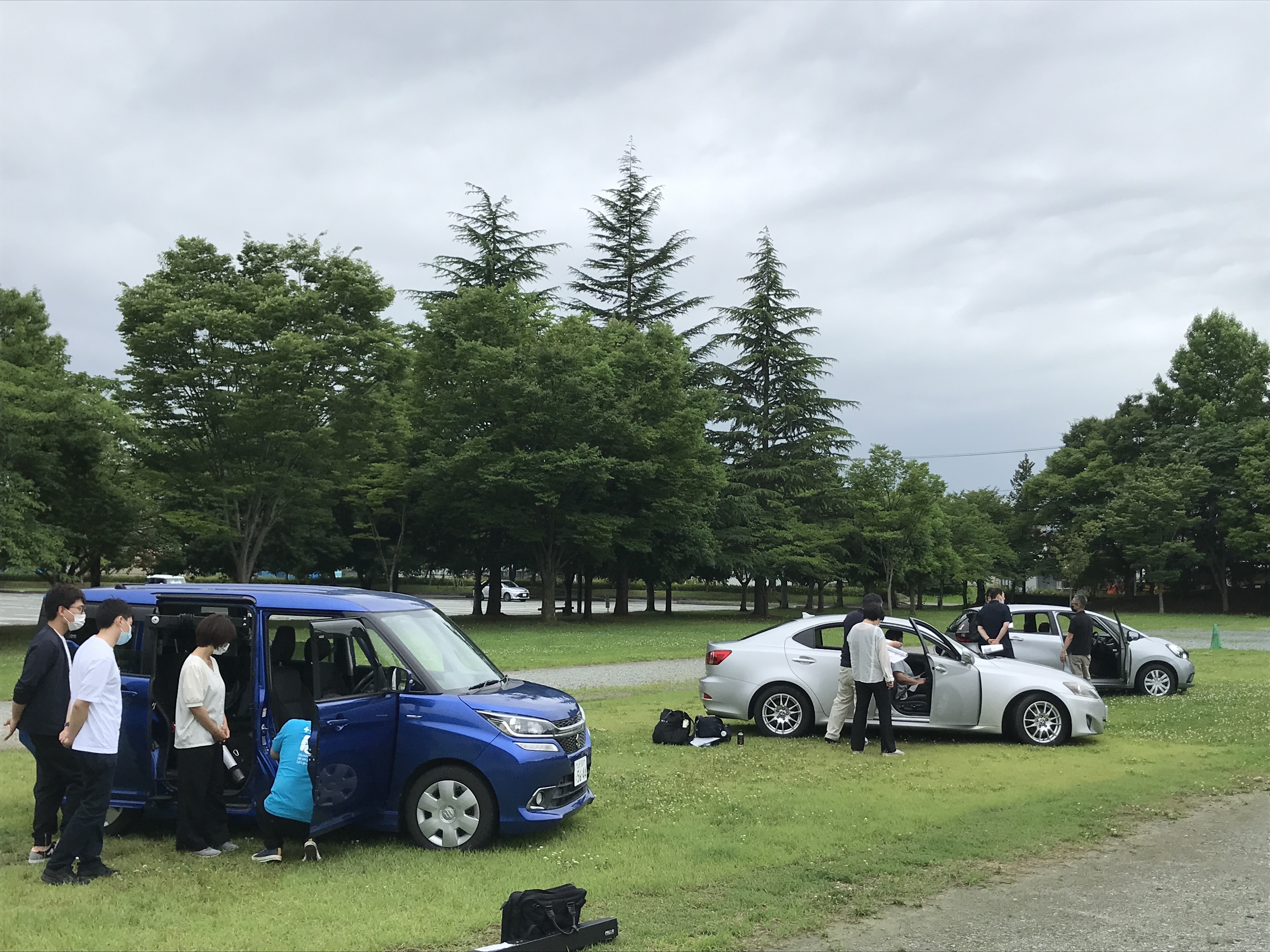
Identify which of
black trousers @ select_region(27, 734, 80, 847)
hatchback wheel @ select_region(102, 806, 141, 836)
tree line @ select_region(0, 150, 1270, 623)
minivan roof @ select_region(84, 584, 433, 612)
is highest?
tree line @ select_region(0, 150, 1270, 623)

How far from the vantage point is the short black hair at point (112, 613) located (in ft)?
22.2

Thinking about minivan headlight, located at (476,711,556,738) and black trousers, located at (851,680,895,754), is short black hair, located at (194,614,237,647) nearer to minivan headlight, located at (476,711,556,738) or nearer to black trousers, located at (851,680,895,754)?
minivan headlight, located at (476,711,556,738)

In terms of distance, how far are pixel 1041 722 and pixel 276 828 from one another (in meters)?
9.21

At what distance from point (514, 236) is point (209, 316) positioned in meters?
19.0

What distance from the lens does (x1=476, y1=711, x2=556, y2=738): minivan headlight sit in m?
7.51

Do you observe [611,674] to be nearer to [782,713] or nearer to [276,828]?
[782,713]

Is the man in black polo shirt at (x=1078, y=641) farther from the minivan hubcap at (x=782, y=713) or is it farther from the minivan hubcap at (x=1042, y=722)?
the minivan hubcap at (x=782, y=713)

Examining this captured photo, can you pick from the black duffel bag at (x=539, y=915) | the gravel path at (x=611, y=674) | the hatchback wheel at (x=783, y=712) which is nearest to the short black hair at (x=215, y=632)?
the black duffel bag at (x=539, y=915)

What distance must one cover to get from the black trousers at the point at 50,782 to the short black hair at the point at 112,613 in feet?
2.58

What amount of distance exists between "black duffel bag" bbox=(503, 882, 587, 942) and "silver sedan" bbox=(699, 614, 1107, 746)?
746 cm

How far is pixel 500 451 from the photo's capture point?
41625mm

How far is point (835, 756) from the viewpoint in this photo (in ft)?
37.8

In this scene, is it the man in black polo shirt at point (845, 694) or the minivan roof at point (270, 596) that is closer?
the minivan roof at point (270, 596)

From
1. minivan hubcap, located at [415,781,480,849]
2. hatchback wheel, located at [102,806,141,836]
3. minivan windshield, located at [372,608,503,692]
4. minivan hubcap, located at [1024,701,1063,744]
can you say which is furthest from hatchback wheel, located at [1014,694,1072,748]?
hatchback wheel, located at [102,806,141,836]
